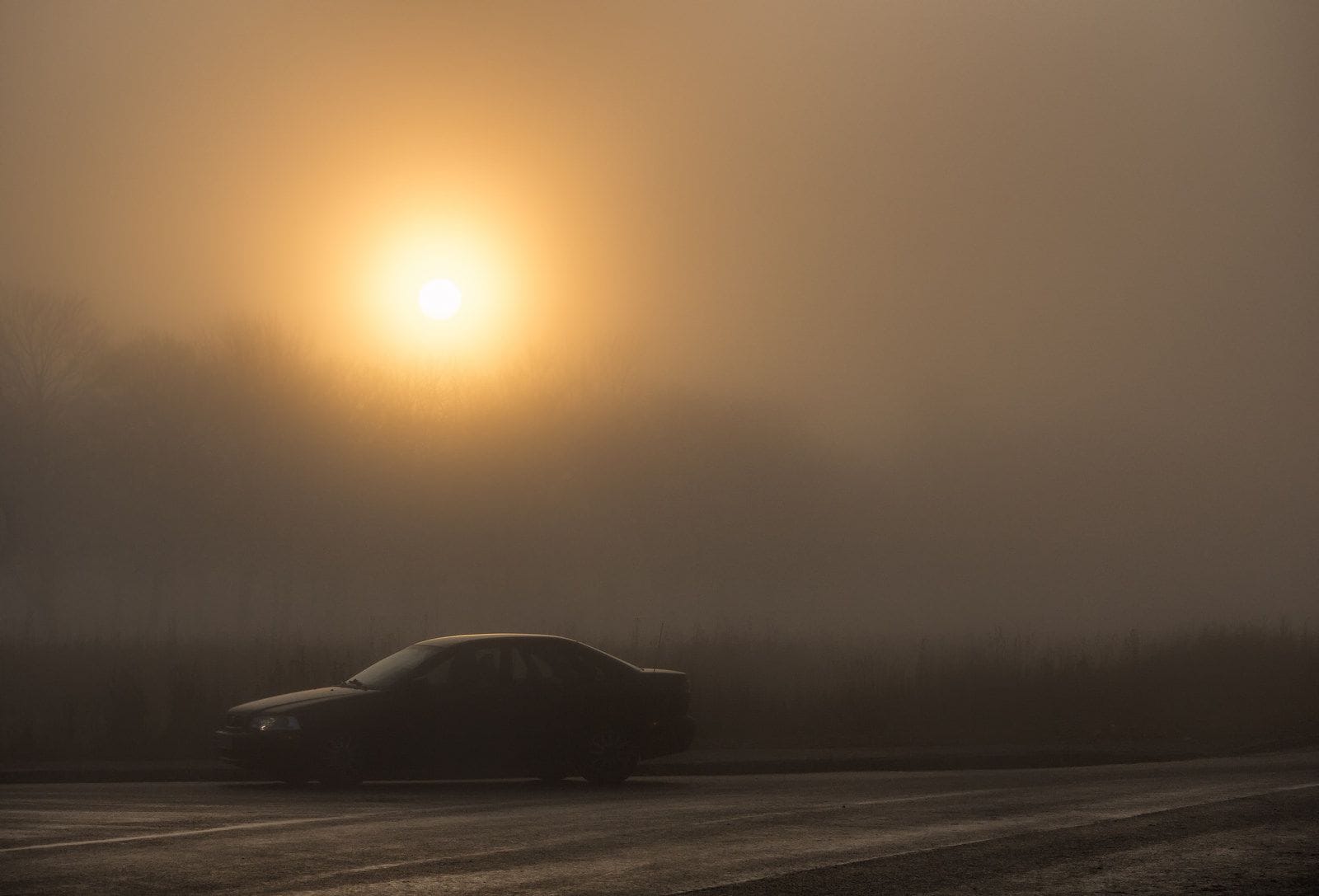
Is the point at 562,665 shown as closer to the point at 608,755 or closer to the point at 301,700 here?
the point at 608,755

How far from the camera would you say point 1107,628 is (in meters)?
43.9

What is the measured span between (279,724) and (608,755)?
11.9 feet

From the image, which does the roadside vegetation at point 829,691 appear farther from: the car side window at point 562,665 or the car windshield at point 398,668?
the car side window at point 562,665

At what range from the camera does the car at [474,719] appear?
653 inches

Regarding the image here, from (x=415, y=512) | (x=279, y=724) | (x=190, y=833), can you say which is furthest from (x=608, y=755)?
(x=415, y=512)

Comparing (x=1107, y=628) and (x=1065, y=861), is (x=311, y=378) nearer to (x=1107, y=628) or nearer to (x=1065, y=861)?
(x=1107, y=628)

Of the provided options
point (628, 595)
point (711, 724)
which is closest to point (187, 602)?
point (628, 595)

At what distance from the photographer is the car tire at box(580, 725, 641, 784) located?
17516 mm

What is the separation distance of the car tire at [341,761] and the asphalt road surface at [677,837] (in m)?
0.31

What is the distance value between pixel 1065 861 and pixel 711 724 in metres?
12.8

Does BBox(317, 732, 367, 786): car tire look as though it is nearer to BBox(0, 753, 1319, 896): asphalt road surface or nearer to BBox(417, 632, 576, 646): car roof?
BBox(0, 753, 1319, 896): asphalt road surface

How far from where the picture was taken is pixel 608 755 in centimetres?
1756

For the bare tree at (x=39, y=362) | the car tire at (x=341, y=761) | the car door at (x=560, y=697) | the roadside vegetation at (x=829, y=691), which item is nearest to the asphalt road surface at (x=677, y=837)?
the car tire at (x=341, y=761)

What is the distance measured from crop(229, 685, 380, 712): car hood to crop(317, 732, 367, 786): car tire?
0.42 metres
